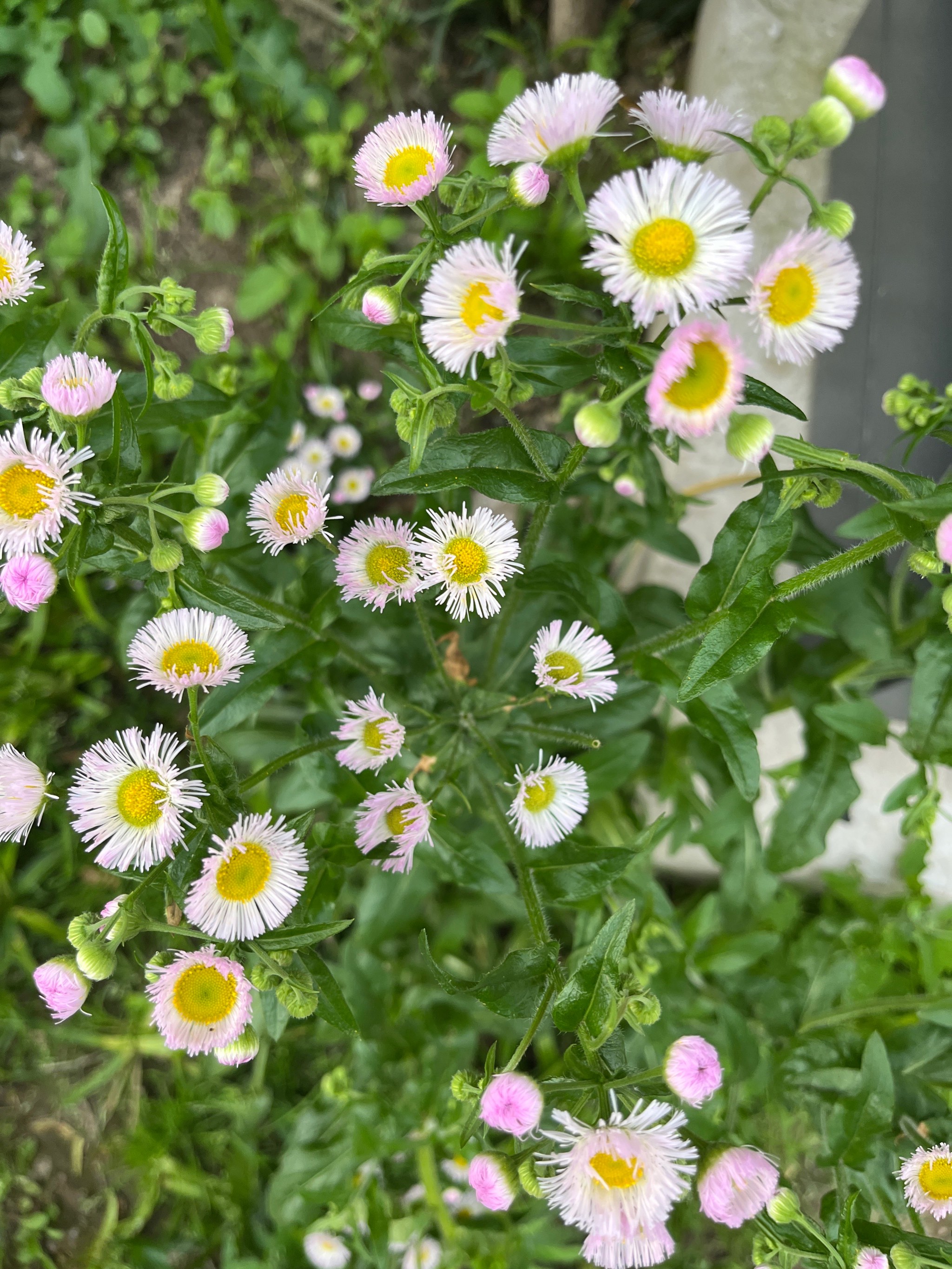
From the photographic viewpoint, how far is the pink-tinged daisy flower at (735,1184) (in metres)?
0.87

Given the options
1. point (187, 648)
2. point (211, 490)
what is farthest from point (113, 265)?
point (187, 648)

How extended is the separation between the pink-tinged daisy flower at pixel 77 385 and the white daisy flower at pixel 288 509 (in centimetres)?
20

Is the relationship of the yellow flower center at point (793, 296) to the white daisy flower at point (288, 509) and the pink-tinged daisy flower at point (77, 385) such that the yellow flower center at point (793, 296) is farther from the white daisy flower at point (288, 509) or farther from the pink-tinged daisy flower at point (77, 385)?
the pink-tinged daisy flower at point (77, 385)

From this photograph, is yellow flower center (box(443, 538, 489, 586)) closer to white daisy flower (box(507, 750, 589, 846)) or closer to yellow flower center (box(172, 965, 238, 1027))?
white daisy flower (box(507, 750, 589, 846))

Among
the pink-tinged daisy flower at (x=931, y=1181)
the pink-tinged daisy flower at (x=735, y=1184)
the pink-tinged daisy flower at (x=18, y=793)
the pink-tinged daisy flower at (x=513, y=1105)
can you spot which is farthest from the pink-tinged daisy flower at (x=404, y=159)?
the pink-tinged daisy flower at (x=931, y=1181)

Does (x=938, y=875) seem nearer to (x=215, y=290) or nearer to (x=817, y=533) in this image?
(x=817, y=533)

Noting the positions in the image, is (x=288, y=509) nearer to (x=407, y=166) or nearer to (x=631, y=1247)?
(x=407, y=166)

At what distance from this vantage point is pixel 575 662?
3.67 feet

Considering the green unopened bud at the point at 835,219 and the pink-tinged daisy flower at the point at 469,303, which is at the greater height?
the green unopened bud at the point at 835,219

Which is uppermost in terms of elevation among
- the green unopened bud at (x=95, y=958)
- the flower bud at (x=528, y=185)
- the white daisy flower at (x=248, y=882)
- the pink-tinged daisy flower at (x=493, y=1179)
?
the flower bud at (x=528, y=185)

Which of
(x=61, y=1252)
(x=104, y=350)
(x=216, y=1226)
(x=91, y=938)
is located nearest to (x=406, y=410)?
(x=91, y=938)

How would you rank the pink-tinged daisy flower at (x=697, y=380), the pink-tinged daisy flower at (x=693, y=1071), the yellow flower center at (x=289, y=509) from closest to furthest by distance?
the pink-tinged daisy flower at (x=697, y=380), the pink-tinged daisy flower at (x=693, y=1071), the yellow flower center at (x=289, y=509)

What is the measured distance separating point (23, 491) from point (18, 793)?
0.35m

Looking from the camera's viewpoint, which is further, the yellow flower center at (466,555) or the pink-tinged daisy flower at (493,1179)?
the yellow flower center at (466,555)
